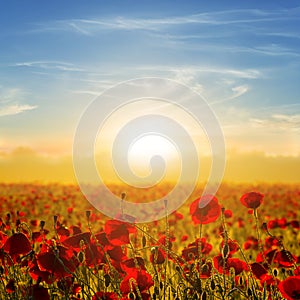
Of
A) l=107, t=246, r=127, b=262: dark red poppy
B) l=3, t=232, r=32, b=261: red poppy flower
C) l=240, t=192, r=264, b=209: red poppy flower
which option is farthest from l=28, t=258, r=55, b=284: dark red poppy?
l=240, t=192, r=264, b=209: red poppy flower

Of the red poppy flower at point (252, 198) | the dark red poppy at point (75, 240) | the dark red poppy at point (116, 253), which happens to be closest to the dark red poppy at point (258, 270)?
the red poppy flower at point (252, 198)

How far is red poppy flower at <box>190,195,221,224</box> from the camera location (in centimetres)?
287

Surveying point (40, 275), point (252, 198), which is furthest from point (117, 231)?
point (252, 198)

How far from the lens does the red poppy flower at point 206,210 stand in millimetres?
2865

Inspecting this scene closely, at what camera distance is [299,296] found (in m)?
2.19

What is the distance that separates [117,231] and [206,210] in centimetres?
53

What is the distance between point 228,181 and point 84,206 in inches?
542

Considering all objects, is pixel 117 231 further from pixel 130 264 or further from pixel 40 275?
pixel 40 275

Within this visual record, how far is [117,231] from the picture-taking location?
2.82 metres

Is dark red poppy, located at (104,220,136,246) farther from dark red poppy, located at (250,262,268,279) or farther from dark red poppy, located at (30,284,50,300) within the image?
dark red poppy, located at (250,262,268,279)

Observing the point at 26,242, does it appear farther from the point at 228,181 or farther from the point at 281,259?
the point at 228,181

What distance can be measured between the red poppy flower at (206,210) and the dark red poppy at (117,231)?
1.35 ft

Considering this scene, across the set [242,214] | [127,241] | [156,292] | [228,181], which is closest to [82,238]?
[127,241]

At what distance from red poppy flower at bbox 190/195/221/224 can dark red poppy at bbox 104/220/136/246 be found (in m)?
0.41
